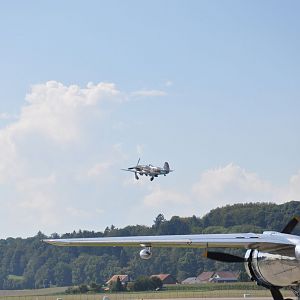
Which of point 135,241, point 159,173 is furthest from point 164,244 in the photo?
point 159,173

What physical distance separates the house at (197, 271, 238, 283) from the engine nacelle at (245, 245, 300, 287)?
95434mm

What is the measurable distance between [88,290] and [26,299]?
1489 cm

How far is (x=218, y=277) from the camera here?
5753 inches

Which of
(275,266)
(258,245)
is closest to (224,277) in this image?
(275,266)

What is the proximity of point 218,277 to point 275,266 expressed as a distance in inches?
4311

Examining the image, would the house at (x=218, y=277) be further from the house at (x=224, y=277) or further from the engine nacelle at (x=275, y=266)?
the engine nacelle at (x=275, y=266)

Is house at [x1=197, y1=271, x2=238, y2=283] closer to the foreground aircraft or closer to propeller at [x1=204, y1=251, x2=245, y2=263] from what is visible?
propeller at [x1=204, y1=251, x2=245, y2=263]

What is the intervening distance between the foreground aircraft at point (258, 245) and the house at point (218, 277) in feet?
314

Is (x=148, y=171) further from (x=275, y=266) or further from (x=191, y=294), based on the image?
(x=275, y=266)

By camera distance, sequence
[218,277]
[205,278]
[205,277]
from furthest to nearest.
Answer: [205,277] < [205,278] < [218,277]

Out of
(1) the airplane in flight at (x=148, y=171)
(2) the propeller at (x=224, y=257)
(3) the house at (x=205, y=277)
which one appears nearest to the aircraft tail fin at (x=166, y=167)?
(1) the airplane in flight at (x=148, y=171)

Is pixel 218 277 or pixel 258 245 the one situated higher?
pixel 218 277

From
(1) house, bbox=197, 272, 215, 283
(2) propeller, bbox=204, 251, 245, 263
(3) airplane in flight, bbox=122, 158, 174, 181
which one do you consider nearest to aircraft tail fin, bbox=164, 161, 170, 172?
(3) airplane in flight, bbox=122, 158, 174, 181

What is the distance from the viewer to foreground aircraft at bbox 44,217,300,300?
36.2m
